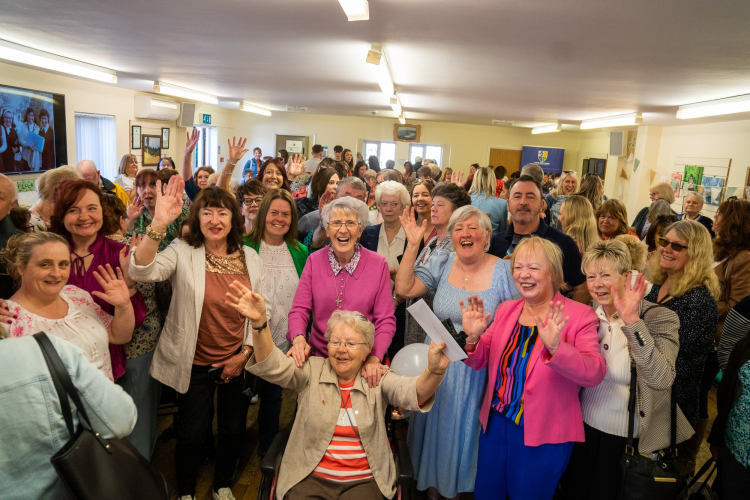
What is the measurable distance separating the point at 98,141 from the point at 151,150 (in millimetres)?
1808

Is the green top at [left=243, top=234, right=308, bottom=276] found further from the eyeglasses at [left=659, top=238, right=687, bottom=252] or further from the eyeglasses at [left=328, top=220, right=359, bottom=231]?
the eyeglasses at [left=659, top=238, right=687, bottom=252]

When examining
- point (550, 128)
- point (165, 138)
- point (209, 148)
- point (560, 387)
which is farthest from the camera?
point (209, 148)

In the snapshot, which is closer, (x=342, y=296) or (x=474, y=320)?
(x=474, y=320)

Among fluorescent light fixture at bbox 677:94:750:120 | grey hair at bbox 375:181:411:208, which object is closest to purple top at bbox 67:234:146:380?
grey hair at bbox 375:181:411:208

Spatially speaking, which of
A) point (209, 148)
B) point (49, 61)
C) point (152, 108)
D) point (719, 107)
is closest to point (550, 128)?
point (719, 107)

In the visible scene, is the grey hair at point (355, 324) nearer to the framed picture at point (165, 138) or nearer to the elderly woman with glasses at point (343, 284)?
the elderly woman with glasses at point (343, 284)

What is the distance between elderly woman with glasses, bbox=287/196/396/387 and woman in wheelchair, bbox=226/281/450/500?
0.26 meters

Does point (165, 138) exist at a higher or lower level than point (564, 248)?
higher

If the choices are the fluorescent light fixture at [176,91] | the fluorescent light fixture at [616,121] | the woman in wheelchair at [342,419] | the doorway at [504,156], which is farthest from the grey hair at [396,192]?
the doorway at [504,156]

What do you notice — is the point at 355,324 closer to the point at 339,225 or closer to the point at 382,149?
the point at 339,225

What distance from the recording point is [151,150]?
38.0 feet

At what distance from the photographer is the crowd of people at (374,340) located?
6.93 ft

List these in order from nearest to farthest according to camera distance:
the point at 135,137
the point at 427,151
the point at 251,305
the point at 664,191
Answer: the point at 251,305 < the point at 664,191 < the point at 135,137 < the point at 427,151

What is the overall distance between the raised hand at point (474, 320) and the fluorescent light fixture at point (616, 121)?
8.00 meters
